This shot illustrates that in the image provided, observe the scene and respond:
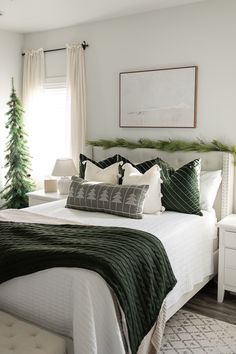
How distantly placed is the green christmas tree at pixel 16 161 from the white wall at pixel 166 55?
2.51ft

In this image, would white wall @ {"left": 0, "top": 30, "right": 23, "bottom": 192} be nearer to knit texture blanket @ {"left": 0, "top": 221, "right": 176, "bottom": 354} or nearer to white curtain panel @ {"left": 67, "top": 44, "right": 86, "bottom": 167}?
white curtain panel @ {"left": 67, "top": 44, "right": 86, "bottom": 167}

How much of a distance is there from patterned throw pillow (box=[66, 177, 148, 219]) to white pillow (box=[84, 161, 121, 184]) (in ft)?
0.97

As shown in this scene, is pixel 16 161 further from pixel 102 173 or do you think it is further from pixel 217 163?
pixel 217 163

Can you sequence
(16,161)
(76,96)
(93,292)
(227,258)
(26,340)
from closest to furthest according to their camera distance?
(26,340) → (93,292) → (227,258) → (76,96) → (16,161)

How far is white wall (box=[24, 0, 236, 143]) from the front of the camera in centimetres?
364

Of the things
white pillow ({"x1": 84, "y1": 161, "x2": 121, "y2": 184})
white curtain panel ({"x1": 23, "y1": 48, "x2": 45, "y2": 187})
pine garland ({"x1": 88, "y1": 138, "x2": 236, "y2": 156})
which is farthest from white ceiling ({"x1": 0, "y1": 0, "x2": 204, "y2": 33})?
white pillow ({"x1": 84, "y1": 161, "x2": 121, "y2": 184})

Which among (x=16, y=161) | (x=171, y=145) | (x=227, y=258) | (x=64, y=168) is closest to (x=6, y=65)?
(x=16, y=161)

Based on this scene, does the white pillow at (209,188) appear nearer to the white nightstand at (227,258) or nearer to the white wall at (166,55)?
the white nightstand at (227,258)

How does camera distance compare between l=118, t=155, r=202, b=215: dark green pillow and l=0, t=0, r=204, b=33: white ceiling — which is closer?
l=118, t=155, r=202, b=215: dark green pillow

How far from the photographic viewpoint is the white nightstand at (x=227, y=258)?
10.5ft

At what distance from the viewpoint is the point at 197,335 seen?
110 inches

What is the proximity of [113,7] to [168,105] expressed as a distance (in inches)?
44.4

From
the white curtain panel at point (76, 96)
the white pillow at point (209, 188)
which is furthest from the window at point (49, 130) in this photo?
the white pillow at point (209, 188)

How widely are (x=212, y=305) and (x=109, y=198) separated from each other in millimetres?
1258
